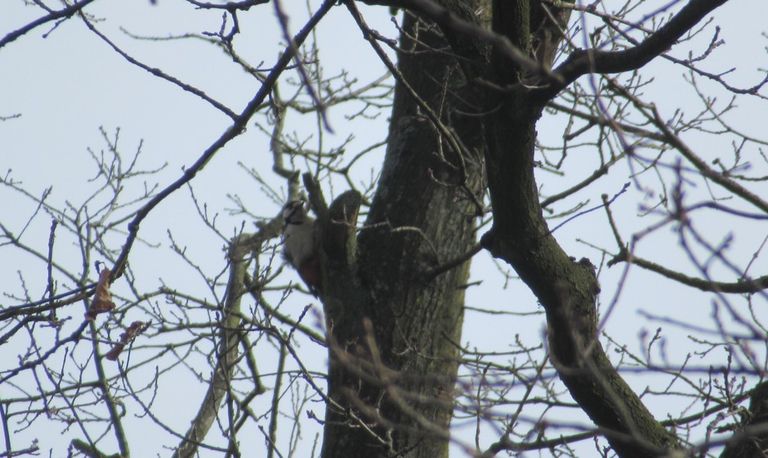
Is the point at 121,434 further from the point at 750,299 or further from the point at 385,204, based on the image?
the point at 750,299

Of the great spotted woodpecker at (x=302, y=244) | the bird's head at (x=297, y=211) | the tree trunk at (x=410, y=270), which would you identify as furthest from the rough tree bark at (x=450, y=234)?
the bird's head at (x=297, y=211)

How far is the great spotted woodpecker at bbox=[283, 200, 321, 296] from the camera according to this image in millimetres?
4680

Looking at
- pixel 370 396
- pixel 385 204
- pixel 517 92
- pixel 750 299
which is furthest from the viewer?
pixel 385 204

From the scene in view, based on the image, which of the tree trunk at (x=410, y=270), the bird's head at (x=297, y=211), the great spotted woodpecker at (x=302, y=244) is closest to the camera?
the tree trunk at (x=410, y=270)

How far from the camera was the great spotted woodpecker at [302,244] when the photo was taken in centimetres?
468

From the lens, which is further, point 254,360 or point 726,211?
point 254,360

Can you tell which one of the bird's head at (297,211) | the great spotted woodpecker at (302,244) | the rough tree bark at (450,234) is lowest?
the rough tree bark at (450,234)

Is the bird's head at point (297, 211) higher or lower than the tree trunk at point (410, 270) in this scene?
higher

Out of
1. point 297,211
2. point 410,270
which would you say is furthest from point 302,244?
point 410,270

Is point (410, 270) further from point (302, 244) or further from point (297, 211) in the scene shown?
point (297, 211)

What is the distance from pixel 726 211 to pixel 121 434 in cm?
384

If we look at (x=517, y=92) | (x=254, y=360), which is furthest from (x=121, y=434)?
(x=517, y=92)

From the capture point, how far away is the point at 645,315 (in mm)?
2334

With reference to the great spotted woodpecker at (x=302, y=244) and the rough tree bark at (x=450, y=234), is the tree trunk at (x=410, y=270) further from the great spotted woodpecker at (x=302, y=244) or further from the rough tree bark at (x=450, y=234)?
the great spotted woodpecker at (x=302, y=244)
